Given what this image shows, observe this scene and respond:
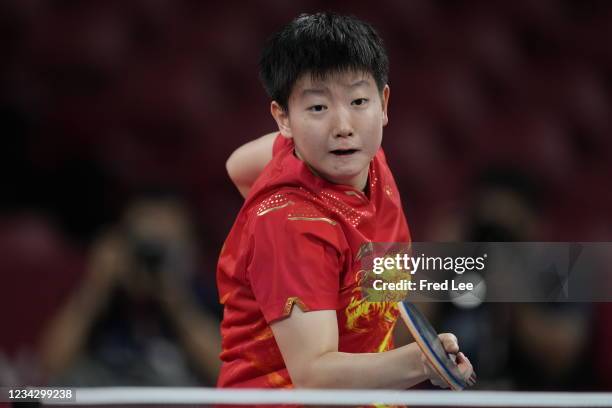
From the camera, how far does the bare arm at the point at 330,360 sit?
832mm

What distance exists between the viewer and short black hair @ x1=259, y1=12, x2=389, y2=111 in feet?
3.01

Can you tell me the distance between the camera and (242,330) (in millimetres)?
954

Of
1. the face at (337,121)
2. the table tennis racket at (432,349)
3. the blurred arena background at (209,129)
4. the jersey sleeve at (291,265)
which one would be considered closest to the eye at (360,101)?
the face at (337,121)

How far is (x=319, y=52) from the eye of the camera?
0.92 meters

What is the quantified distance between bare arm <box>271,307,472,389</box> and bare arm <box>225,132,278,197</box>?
12.3 inches

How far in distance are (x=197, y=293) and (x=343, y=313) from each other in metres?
0.68

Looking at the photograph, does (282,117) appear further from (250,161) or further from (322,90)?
(250,161)

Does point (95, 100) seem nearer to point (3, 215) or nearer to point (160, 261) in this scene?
point (3, 215)

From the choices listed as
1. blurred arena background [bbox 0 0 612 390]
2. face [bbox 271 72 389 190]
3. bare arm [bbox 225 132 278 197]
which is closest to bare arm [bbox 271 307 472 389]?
face [bbox 271 72 389 190]

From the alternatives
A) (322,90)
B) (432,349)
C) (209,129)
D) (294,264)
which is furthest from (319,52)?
(209,129)

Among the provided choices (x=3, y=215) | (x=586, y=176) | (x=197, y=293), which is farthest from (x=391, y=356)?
(x=586, y=176)

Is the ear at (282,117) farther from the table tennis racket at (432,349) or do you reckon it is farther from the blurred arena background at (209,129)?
the blurred arena background at (209,129)

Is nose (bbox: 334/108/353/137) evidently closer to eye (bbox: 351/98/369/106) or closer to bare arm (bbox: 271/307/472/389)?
eye (bbox: 351/98/369/106)

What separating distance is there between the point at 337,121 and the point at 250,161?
0.28 m
